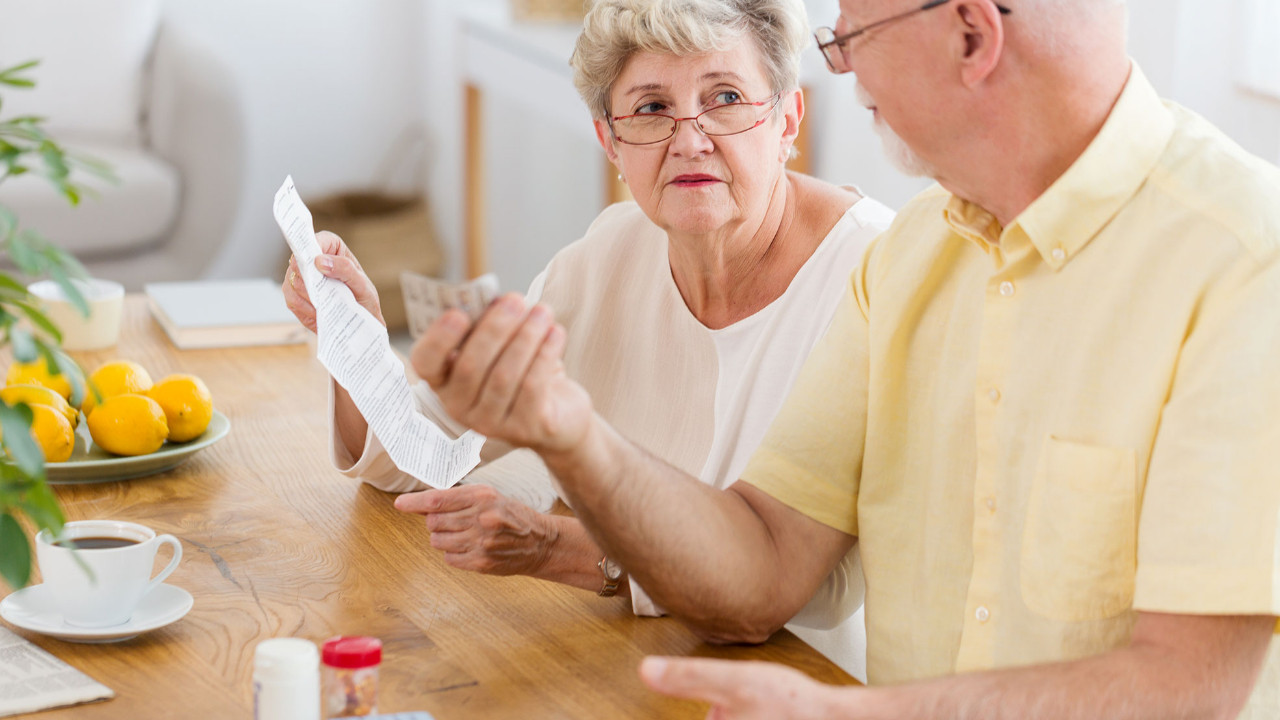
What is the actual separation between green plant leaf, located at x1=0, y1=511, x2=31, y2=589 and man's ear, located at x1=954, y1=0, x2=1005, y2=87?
0.70m

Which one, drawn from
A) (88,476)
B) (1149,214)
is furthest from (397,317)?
(1149,214)

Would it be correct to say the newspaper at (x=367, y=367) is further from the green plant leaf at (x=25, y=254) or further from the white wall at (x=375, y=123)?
the white wall at (x=375, y=123)

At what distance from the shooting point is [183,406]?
1.51 m

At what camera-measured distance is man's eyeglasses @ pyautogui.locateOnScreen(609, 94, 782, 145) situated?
1.52m

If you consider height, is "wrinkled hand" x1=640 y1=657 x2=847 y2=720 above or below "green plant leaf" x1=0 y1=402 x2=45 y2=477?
below

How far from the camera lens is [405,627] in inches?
44.4

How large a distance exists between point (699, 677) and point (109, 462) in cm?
82

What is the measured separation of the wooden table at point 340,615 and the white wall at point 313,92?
3483 millimetres

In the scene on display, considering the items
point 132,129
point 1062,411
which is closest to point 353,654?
point 1062,411

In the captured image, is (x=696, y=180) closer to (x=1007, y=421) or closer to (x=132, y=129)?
(x=1007, y=421)

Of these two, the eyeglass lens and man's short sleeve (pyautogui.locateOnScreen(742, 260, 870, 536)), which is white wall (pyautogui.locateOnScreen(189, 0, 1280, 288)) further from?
man's short sleeve (pyautogui.locateOnScreen(742, 260, 870, 536))

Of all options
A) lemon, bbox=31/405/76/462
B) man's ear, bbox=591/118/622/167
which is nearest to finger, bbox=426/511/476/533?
lemon, bbox=31/405/76/462

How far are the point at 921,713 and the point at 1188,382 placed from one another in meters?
0.28

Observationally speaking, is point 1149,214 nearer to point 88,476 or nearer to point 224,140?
point 88,476
